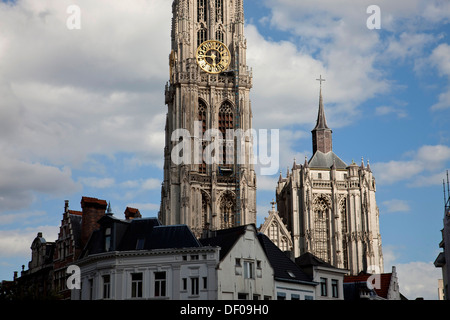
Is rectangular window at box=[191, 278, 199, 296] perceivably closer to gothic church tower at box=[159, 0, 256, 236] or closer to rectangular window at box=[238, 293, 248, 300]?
rectangular window at box=[238, 293, 248, 300]

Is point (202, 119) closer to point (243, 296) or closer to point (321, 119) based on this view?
point (321, 119)

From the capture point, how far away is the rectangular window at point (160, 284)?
41.3 meters

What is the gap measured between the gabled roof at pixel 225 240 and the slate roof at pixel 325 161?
180 ft

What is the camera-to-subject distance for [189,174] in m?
91.1

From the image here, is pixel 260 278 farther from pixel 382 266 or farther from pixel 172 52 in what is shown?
pixel 172 52

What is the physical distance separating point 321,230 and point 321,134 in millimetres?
13538

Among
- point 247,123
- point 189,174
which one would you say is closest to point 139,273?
point 189,174

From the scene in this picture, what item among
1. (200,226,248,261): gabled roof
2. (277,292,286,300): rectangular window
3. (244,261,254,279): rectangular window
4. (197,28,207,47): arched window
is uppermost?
(197,28,207,47): arched window

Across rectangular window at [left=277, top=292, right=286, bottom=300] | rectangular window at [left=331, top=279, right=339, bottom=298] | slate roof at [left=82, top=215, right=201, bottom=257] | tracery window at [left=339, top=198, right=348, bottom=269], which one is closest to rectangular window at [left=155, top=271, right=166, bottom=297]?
slate roof at [left=82, top=215, right=201, bottom=257]

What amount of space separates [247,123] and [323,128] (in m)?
12.5

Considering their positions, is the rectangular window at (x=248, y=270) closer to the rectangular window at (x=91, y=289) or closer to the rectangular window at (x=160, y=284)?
the rectangular window at (x=160, y=284)

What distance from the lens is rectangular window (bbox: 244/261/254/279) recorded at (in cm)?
4250

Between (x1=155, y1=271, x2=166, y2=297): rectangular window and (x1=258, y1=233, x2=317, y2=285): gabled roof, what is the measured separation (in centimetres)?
600

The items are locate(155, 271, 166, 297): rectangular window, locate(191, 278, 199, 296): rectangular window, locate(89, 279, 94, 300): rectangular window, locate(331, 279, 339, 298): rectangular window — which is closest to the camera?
locate(191, 278, 199, 296): rectangular window
